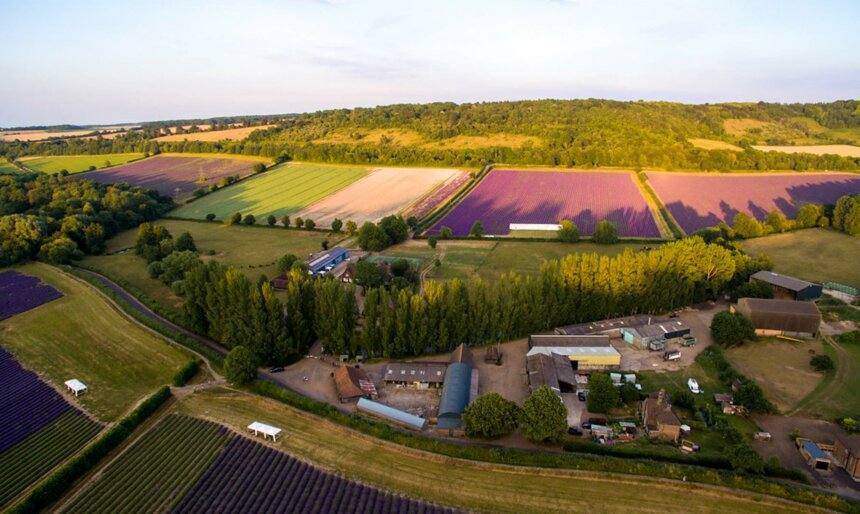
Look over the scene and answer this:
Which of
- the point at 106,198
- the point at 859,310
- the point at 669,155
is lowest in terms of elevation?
the point at 859,310

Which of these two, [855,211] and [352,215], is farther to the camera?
[352,215]

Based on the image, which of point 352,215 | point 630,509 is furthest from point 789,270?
point 352,215

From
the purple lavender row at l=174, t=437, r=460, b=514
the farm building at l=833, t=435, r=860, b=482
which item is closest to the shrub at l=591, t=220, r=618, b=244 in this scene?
the farm building at l=833, t=435, r=860, b=482

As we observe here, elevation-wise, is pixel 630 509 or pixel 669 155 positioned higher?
pixel 669 155

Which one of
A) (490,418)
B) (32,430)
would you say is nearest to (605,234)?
(490,418)

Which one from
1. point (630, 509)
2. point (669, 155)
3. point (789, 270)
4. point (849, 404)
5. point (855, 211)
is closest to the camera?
point (630, 509)

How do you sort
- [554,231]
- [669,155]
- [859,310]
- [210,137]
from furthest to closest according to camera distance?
1. [210,137]
2. [669,155]
3. [554,231]
4. [859,310]

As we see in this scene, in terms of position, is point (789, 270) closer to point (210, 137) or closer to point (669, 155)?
point (669, 155)

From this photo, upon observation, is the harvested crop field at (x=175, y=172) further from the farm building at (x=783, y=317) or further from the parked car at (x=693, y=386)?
the farm building at (x=783, y=317)
